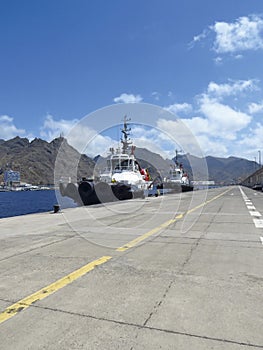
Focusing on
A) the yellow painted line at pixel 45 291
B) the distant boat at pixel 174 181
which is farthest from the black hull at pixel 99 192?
the distant boat at pixel 174 181

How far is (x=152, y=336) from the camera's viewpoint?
285cm

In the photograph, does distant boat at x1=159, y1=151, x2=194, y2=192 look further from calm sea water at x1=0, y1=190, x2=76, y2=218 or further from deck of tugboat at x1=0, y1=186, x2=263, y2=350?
deck of tugboat at x1=0, y1=186, x2=263, y2=350

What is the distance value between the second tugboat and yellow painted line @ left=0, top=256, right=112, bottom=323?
1048 inches

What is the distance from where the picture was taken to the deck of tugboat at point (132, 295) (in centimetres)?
284

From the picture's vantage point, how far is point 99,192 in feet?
104

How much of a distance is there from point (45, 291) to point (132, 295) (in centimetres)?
132

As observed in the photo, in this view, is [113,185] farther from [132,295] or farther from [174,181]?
[174,181]

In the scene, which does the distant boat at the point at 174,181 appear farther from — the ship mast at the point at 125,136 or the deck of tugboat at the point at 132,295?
the deck of tugboat at the point at 132,295

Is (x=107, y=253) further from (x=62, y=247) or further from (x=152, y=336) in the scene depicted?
(x=152, y=336)

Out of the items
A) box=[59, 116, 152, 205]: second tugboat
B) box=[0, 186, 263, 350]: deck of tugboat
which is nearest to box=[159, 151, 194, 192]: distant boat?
box=[59, 116, 152, 205]: second tugboat

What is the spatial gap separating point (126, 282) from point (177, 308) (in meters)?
1.15

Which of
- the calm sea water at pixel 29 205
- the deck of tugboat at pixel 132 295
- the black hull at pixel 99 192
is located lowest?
the calm sea water at pixel 29 205

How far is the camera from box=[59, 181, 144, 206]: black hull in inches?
1261

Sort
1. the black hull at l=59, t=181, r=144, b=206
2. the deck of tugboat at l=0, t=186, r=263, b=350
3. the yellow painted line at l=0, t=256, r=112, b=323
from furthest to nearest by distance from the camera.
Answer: the black hull at l=59, t=181, r=144, b=206 < the yellow painted line at l=0, t=256, r=112, b=323 < the deck of tugboat at l=0, t=186, r=263, b=350
